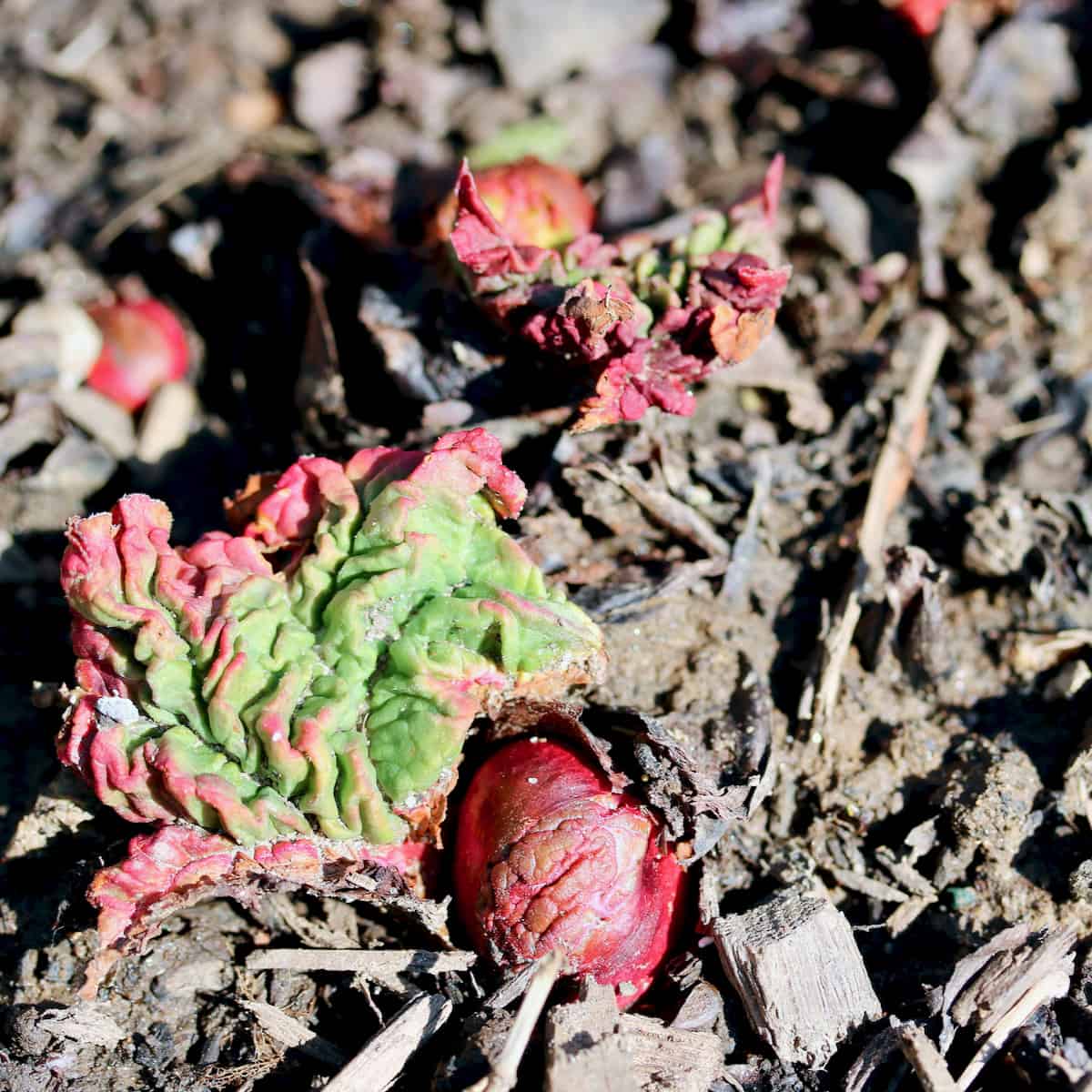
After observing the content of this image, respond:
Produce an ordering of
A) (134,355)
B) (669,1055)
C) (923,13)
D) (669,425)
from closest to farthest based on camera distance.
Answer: (669,1055)
(669,425)
(134,355)
(923,13)

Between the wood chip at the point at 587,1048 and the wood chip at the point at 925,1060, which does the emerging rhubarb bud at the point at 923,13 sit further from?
the wood chip at the point at 587,1048

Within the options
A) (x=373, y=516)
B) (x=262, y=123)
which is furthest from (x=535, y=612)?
(x=262, y=123)

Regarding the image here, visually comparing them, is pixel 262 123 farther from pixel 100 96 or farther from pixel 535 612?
pixel 535 612

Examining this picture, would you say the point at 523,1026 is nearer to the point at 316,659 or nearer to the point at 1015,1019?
the point at 316,659

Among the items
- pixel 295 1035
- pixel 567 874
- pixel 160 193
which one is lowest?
pixel 295 1035

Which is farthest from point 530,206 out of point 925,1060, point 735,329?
point 925,1060
